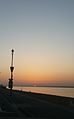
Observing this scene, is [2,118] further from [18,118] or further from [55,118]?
[55,118]

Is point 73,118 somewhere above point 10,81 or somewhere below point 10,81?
below

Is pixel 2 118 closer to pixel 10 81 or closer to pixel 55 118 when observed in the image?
pixel 55 118

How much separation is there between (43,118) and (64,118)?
145cm

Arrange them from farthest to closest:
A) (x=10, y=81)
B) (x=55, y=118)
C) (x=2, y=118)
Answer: (x=10, y=81), (x=55, y=118), (x=2, y=118)

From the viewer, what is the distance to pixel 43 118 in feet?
69.2

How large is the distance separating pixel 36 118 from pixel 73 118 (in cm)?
251

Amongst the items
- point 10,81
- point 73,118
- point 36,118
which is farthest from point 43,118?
point 10,81

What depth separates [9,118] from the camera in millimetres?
20172

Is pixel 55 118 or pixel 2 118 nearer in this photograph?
pixel 2 118

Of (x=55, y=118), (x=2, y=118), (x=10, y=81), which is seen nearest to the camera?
(x=2, y=118)

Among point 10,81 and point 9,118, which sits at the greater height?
point 10,81

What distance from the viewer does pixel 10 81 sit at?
3772 cm

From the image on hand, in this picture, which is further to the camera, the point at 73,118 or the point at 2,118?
the point at 73,118

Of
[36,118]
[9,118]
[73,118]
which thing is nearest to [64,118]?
[73,118]
